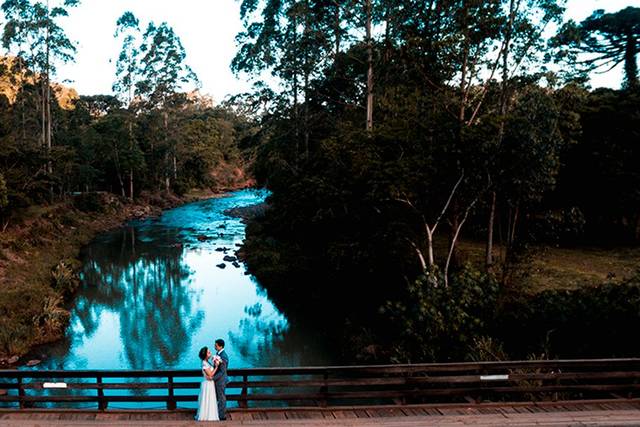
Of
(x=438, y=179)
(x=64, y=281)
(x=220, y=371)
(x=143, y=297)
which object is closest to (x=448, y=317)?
(x=438, y=179)

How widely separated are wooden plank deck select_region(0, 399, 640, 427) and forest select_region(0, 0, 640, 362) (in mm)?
4202

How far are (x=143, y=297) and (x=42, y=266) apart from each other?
6.37m

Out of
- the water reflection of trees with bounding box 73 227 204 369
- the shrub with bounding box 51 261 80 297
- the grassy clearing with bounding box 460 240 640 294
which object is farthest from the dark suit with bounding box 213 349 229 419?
the shrub with bounding box 51 261 80 297

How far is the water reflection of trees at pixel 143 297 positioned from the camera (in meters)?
21.0

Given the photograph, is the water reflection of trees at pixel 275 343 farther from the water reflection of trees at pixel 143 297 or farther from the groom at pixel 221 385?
the groom at pixel 221 385

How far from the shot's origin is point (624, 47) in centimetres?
3023

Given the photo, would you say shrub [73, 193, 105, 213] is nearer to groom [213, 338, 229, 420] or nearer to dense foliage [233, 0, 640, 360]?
dense foliage [233, 0, 640, 360]

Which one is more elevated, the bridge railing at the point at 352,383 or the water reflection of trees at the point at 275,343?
the bridge railing at the point at 352,383

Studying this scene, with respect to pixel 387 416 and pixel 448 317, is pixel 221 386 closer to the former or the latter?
pixel 387 416

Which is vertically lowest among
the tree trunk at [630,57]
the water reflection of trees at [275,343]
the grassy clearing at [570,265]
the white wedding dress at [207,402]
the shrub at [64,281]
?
the water reflection of trees at [275,343]

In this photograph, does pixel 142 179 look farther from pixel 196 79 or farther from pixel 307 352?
pixel 307 352

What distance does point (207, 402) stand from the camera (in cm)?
945

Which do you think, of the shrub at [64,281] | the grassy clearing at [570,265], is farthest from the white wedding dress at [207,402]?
the shrub at [64,281]

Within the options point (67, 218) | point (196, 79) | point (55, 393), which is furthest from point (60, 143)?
point (55, 393)
